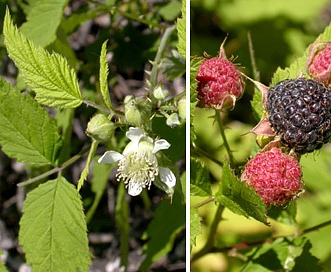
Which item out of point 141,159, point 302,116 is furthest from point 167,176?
point 302,116

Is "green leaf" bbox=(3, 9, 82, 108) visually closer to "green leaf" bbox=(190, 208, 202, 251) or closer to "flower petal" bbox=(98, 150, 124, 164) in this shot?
"flower petal" bbox=(98, 150, 124, 164)

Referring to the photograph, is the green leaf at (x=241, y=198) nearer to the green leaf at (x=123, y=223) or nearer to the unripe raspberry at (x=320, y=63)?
the unripe raspberry at (x=320, y=63)

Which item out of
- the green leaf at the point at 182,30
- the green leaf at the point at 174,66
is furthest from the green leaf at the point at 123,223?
the green leaf at the point at 182,30

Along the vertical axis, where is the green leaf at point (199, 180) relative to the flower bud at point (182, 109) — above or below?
below

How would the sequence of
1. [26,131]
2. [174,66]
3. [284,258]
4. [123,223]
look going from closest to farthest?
[26,131]
[284,258]
[174,66]
[123,223]

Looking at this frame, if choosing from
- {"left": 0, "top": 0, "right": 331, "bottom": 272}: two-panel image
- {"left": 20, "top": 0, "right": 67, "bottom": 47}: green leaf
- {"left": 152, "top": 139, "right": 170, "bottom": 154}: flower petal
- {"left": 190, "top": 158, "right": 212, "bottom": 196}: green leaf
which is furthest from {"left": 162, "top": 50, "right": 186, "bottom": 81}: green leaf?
{"left": 152, "top": 139, "right": 170, "bottom": 154}: flower petal

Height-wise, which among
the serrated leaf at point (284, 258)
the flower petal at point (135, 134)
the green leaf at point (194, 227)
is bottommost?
the serrated leaf at point (284, 258)

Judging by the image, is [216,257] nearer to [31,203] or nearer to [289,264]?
[289,264]

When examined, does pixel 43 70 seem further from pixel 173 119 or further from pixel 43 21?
pixel 43 21
